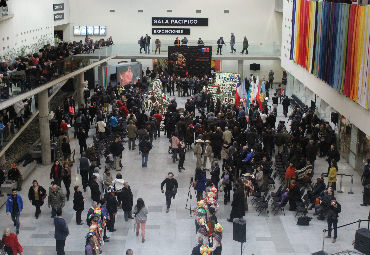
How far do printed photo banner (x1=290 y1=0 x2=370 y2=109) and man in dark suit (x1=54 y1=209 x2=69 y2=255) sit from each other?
11.7 m

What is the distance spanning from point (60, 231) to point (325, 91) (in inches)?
656

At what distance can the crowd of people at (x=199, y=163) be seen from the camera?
51.7ft

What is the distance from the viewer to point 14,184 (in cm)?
1983

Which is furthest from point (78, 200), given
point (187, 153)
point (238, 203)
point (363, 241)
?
point (187, 153)

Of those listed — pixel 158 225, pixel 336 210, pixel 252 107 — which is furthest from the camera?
pixel 252 107

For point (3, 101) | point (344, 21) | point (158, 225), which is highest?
point (344, 21)

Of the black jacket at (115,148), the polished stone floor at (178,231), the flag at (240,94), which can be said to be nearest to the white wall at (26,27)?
the black jacket at (115,148)

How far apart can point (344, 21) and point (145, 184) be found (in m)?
10.5

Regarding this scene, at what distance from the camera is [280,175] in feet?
70.4

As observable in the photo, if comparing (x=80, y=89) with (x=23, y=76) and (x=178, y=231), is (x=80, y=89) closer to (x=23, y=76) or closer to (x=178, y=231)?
(x=23, y=76)

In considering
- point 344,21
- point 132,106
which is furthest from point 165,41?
point 344,21

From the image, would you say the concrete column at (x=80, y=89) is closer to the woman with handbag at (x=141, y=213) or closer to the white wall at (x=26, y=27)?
the white wall at (x=26, y=27)

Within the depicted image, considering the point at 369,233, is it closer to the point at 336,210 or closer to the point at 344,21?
the point at 336,210

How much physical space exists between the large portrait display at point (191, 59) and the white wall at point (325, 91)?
534 centimetres
